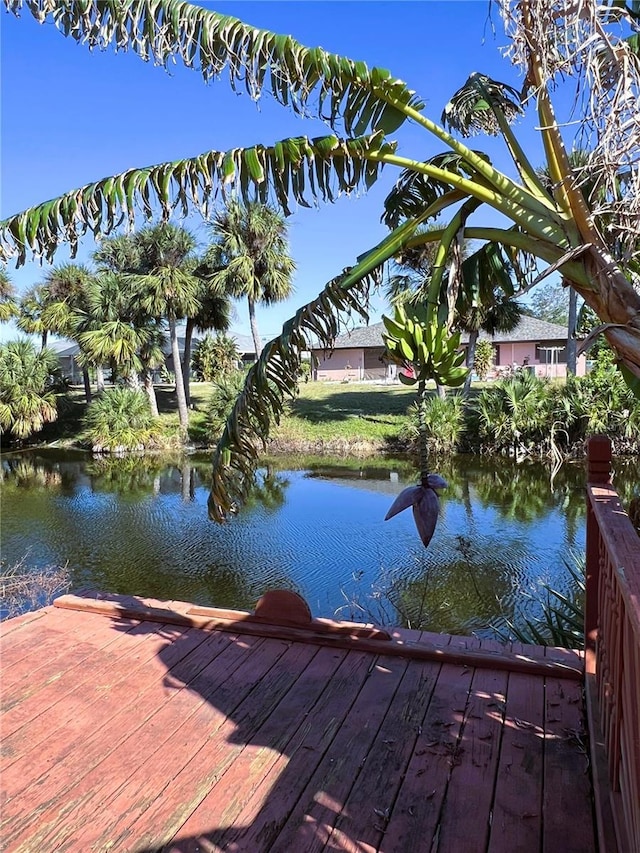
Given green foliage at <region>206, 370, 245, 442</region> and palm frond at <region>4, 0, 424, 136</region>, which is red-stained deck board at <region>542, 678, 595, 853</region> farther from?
green foliage at <region>206, 370, 245, 442</region>

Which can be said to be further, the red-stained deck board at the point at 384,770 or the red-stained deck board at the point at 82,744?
the red-stained deck board at the point at 82,744

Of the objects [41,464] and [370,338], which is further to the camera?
[370,338]

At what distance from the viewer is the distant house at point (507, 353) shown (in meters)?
36.1

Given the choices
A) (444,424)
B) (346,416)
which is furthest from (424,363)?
(346,416)

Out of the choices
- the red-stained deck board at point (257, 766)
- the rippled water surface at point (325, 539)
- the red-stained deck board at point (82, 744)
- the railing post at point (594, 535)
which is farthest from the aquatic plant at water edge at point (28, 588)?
the railing post at point (594, 535)

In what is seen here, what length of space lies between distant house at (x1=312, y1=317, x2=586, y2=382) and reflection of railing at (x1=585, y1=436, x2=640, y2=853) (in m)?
30.0

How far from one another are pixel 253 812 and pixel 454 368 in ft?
6.90

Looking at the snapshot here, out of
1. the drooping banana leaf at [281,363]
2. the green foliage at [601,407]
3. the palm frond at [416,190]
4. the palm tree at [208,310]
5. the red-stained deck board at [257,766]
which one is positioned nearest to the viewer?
the red-stained deck board at [257,766]

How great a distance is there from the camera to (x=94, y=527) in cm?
1284

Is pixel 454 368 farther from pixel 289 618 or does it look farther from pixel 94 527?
pixel 94 527

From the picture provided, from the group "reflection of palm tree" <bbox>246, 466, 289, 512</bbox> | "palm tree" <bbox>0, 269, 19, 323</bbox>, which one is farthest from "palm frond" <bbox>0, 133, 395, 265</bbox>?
"palm tree" <bbox>0, 269, 19, 323</bbox>

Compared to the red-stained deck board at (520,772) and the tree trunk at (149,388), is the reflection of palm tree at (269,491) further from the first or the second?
the red-stained deck board at (520,772)

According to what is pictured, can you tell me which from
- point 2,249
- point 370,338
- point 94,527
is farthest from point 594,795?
point 370,338

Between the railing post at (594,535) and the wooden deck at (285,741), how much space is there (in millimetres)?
401
